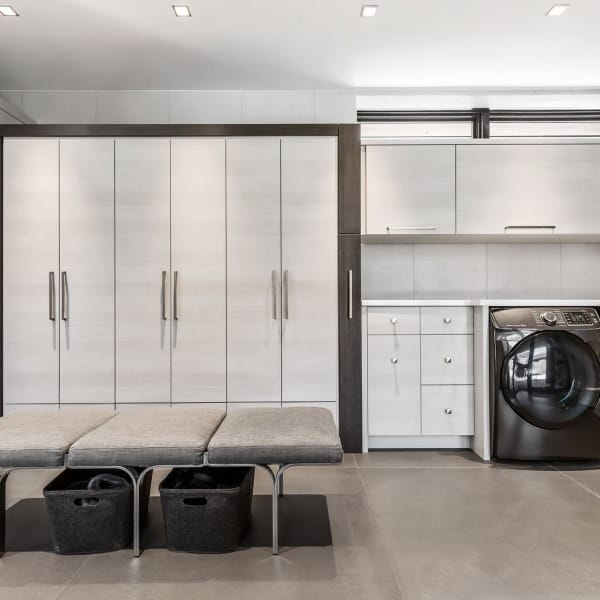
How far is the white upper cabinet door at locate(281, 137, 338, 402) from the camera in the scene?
3268 millimetres

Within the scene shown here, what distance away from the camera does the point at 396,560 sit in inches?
74.7

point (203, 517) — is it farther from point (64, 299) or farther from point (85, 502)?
point (64, 299)

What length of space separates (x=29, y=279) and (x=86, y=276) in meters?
0.37

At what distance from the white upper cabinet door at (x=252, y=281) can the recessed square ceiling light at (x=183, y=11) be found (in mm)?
748

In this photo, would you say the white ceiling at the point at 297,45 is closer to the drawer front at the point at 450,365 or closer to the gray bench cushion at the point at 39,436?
the drawer front at the point at 450,365

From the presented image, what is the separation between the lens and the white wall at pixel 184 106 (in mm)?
3832

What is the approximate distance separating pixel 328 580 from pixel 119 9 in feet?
9.62

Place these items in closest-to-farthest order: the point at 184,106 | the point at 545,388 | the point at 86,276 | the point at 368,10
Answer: the point at 368,10 → the point at 545,388 → the point at 86,276 → the point at 184,106

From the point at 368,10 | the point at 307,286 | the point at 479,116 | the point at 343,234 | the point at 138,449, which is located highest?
the point at 368,10

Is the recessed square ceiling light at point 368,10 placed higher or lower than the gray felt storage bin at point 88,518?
higher

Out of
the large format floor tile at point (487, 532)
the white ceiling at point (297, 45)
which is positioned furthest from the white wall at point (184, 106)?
the large format floor tile at point (487, 532)

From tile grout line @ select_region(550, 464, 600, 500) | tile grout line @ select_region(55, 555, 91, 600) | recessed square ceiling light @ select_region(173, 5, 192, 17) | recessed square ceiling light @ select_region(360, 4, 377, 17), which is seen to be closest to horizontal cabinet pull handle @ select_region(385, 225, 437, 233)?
recessed square ceiling light @ select_region(360, 4, 377, 17)

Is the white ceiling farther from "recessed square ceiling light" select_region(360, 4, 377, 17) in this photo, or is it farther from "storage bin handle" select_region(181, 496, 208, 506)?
"storage bin handle" select_region(181, 496, 208, 506)

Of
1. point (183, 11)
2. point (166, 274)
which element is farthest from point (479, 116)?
point (166, 274)
